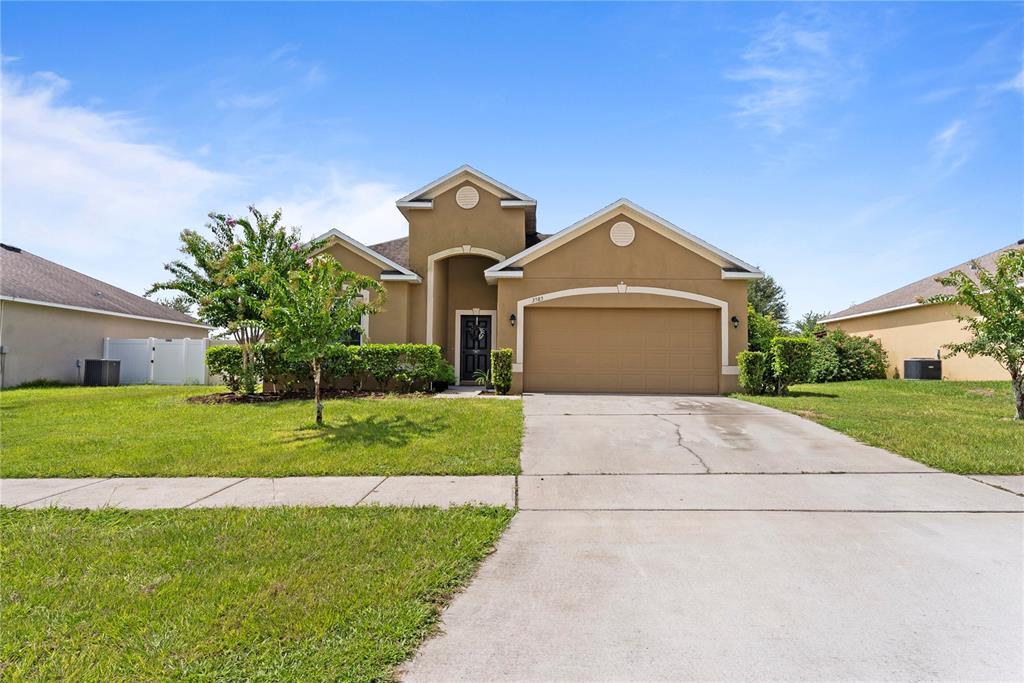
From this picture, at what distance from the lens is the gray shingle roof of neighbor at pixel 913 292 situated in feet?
65.6

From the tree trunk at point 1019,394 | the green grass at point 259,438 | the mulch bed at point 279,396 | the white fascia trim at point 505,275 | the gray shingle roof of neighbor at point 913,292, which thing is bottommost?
the green grass at point 259,438

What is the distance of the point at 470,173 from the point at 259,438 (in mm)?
11129

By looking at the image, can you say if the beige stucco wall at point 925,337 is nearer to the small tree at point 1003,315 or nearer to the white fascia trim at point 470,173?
the small tree at point 1003,315

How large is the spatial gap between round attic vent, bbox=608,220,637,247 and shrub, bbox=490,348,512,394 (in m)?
4.46

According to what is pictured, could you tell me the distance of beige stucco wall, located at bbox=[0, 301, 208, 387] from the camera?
17.0 m

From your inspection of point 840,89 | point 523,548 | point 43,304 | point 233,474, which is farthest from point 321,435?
point 43,304

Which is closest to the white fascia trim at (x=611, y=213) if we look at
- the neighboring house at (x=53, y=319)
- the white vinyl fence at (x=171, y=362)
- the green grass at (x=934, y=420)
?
the green grass at (x=934, y=420)

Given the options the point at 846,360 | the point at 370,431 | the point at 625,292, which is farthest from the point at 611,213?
the point at 846,360

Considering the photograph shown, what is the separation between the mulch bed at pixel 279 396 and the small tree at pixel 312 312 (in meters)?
3.56

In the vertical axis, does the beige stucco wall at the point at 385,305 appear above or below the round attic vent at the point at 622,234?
below

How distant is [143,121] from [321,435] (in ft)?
25.9

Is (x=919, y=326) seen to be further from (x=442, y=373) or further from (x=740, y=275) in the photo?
(x=442, y=373)

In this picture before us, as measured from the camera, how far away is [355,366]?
547 inches

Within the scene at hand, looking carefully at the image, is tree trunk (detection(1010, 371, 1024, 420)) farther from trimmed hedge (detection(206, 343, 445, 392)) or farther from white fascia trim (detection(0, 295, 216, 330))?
white fascia trim (detection(0, 295, 216, 330))
